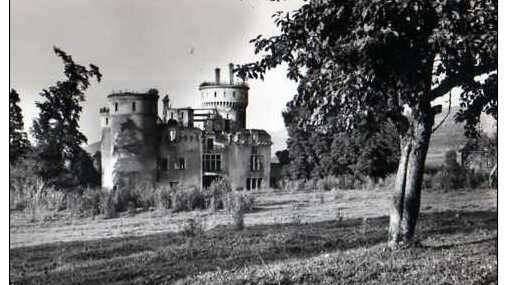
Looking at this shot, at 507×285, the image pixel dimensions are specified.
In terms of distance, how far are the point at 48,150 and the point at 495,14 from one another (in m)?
7.41

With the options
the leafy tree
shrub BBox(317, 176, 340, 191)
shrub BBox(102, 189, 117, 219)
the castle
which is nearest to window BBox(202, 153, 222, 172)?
the castle

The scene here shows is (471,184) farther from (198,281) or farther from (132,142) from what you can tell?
(132,142)

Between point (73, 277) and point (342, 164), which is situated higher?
point (342, 164)

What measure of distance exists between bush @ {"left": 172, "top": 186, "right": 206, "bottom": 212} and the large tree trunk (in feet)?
12.5

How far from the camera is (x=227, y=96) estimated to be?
947cm

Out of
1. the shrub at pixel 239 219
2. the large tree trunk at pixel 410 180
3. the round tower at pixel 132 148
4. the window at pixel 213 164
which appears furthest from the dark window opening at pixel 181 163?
the large tree trunk at pixel 410 180

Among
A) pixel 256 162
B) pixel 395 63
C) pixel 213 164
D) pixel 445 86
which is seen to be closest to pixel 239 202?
pixel 213 164

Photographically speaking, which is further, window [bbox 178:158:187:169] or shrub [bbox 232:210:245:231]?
window [bbox 178:158:187:169]

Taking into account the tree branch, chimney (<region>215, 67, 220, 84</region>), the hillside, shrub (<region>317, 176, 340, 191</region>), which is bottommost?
shrub (<region>317, 176, 340, 191</region>)

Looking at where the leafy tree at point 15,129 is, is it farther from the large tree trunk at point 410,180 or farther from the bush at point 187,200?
the large tree trunk at point 410,180

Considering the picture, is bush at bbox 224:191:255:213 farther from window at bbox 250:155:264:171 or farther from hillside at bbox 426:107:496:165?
hillside at bbox 426:107:496:165

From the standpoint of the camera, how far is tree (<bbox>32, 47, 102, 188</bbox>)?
8133 mm

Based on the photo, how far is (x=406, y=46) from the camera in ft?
24.4
